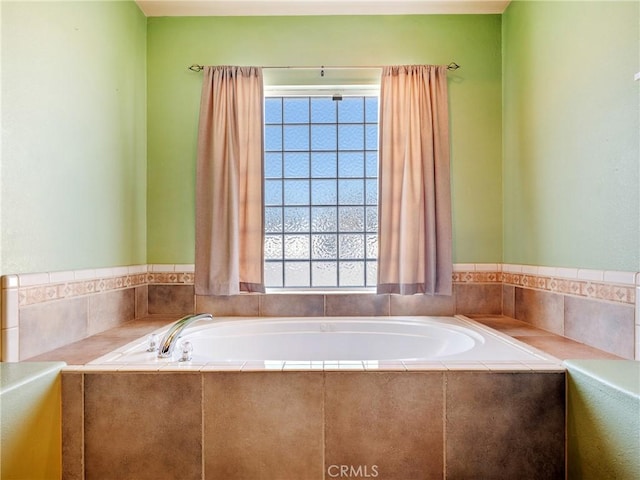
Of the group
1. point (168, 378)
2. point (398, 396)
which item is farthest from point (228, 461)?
point (398, 396)

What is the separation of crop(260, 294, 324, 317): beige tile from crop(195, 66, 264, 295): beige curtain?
0.13 meters

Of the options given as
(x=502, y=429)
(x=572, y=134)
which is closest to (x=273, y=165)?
(x=572, y=134)

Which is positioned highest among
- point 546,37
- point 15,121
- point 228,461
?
point 546,37

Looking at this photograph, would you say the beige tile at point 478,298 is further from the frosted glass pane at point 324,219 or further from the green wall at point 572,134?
the frosted glass pane at point 324,219

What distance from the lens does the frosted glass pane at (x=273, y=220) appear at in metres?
2.60

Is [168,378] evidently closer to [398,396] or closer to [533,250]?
[398,396]

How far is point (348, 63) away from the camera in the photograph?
2492 millimetres

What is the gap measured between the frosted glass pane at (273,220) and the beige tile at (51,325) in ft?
3.79

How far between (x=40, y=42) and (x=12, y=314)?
1.13m

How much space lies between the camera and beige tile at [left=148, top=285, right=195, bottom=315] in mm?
2482

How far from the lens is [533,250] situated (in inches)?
85.4

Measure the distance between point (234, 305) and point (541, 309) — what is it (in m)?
1.81

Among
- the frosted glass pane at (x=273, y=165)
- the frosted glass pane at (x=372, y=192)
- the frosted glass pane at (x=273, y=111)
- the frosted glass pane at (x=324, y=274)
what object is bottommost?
the frosted glass pane at (x=324, y=274)

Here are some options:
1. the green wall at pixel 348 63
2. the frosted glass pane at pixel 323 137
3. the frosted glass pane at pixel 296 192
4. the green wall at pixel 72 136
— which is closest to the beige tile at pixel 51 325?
the green wall at pixel 72 136
